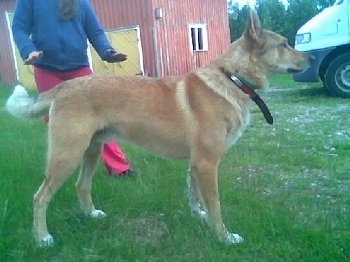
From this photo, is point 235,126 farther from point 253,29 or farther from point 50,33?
point 50,33

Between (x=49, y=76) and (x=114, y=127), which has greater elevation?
(x=49, y=76)

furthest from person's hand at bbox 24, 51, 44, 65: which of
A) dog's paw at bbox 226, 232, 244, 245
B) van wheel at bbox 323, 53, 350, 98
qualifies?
van wheel at bbox 323, 53, 350, 98

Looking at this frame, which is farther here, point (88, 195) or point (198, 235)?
point (88, 195)

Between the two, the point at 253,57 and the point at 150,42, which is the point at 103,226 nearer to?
the point at 253,57

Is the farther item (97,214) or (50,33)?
(50,33)

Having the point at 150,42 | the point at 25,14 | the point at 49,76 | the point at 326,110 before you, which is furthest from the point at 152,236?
the point at 150,42

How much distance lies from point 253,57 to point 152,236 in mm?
1620

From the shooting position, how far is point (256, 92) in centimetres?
363

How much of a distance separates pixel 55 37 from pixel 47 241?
6.14 feet

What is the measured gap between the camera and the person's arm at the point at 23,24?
3934mm

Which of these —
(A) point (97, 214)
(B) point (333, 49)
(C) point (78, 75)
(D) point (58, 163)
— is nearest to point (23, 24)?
(C) point (78, 75)

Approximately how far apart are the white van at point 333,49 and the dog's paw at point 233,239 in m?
6.26

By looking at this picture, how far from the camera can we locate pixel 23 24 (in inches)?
161

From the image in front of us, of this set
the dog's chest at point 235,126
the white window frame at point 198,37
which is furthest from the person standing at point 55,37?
the white window frame at point 198,37
